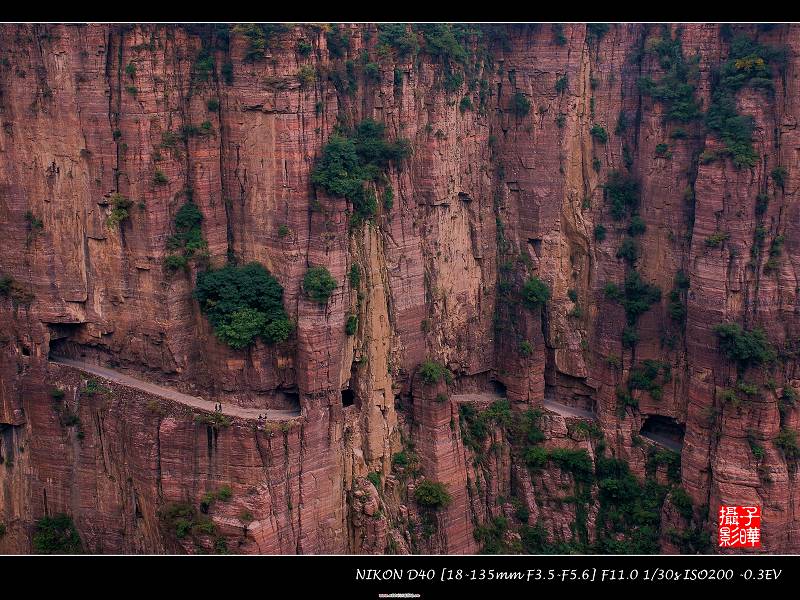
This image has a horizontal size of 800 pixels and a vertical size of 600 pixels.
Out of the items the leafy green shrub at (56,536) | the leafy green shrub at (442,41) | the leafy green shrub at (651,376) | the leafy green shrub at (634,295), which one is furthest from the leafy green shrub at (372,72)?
the leafy green shrub at (56,536)

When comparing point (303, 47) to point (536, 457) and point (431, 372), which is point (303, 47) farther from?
point (536, 457)

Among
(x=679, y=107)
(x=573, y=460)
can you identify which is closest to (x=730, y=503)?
(x=573, y=460)

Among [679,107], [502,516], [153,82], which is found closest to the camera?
[153,82]

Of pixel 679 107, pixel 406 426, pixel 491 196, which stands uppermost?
pixel 679 107

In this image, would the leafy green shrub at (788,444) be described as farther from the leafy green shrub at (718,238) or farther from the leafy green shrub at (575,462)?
the leafy green shrub at (575,462)

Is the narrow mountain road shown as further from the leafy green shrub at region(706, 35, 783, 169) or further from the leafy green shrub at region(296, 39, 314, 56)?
the leafy green shrub at region(706, 35, 783, 169)

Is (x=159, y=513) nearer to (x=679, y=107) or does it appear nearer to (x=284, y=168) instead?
(x=284, y=168)
